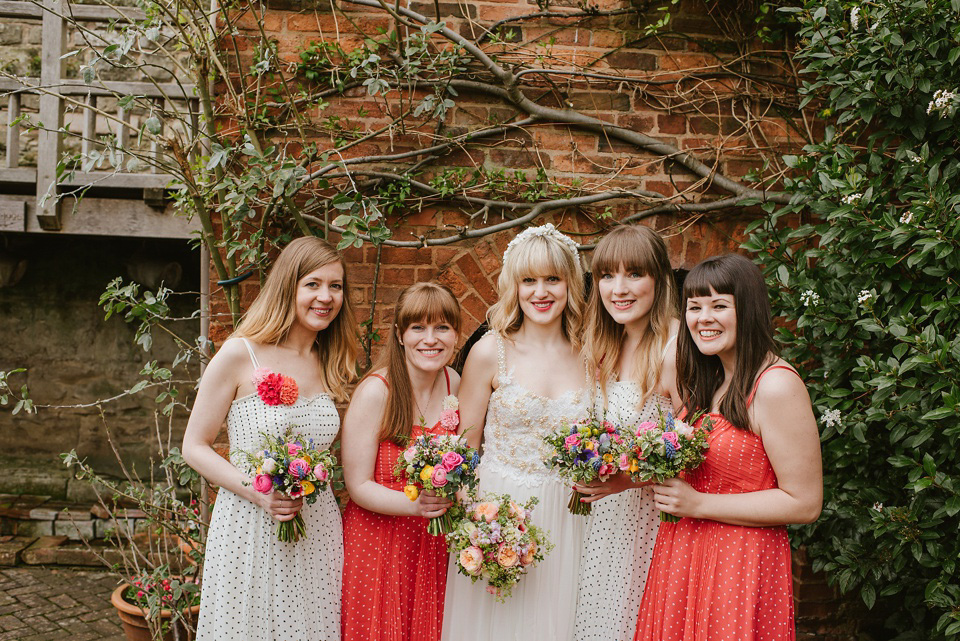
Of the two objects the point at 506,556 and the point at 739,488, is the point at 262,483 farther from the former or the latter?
the point at 739,488

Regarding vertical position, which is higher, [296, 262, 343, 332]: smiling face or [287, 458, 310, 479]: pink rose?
[296, 262, 343, 332]: smiling face

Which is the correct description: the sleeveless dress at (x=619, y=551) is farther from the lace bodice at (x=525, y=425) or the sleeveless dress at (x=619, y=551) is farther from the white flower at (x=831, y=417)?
the white flower at (x=831, y=417)

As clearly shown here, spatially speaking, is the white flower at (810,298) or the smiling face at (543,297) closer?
the smiling face at (543,297)

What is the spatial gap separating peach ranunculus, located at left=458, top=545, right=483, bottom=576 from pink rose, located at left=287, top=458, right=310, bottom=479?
64 cm

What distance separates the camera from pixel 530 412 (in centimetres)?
301

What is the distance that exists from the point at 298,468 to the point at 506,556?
798 mm

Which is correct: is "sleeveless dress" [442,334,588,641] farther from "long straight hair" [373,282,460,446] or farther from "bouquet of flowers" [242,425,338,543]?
"bouquet of flowers" [242,425,338,543]

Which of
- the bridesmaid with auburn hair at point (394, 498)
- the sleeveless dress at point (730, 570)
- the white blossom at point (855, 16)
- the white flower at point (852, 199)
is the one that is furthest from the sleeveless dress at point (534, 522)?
the white blossom at point (855, 16)

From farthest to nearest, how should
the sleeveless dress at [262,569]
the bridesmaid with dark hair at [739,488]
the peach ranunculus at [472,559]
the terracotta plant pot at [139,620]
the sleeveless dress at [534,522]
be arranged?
the terracotta plant pot at [139,620]
the sleeveless dress at [534,522]
the sleeveless dress at [262,569]
the peach ranunculus at [472,559]
the bridesmaid with dark hair at [739,488]

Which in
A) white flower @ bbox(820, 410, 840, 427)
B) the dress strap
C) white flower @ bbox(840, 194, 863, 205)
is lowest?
white flower @ bbox(820, 410, 840, 427)

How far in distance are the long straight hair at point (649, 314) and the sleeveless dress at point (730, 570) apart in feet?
1.68

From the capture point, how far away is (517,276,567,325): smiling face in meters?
3.08

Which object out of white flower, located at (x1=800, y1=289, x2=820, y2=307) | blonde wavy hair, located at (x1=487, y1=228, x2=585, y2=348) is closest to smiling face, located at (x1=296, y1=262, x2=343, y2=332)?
blonde wavy hair, located at (x1=487, y1=228, x2=585, y2=348)

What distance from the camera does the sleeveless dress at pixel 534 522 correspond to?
2914mm
